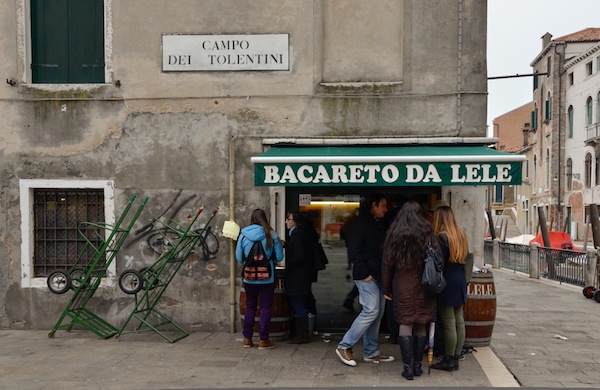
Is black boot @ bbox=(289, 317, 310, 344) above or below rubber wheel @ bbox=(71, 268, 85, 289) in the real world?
below

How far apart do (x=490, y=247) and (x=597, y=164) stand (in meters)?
22.3

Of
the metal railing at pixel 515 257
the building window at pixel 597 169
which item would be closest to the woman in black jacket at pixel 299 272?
the metal railing at pixel 515 257

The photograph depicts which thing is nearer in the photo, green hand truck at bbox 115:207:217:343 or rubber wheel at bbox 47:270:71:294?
green hand truck at bbox 115:207:217:343

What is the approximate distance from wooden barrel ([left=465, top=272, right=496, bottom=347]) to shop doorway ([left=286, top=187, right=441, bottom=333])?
1.32 metres

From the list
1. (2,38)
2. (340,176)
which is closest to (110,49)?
(2,38)

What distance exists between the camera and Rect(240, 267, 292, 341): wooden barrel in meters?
7.25

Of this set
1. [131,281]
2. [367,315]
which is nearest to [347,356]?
[367,315]

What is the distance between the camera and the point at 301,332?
7.28 metres

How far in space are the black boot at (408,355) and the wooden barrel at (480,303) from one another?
1.45 metres

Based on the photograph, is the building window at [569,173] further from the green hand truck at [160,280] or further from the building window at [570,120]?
the green hand truck at [160,280]

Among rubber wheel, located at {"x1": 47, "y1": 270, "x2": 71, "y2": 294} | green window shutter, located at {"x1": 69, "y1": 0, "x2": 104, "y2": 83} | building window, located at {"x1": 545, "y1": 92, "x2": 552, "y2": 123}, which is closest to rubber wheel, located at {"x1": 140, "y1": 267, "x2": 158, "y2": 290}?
rubber wheel, located at {"x1": 47, "y1": 270, "x2": 71, "y2": 294}

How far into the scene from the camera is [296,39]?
26.1ft

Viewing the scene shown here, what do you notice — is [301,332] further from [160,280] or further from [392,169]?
[392,169]

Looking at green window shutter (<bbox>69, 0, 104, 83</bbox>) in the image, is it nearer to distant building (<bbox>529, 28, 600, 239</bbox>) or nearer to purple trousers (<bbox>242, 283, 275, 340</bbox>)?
purple trousers (<bbox>242, 283, 275, 340</bbox>)
